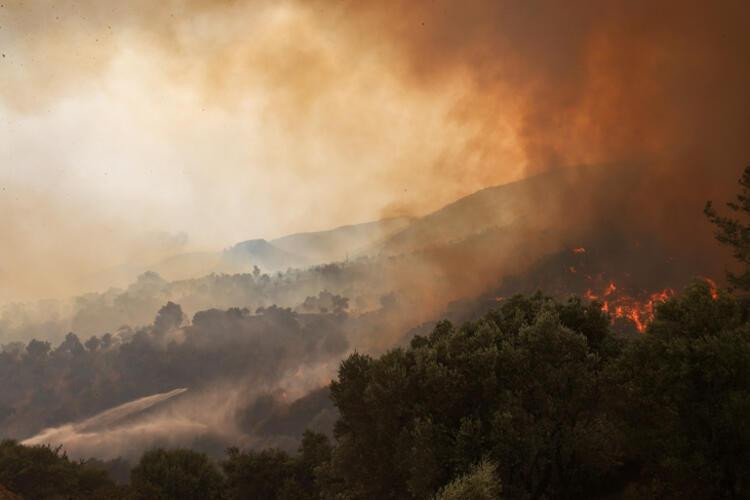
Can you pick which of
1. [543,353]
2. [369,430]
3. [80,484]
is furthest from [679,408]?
[80,484]

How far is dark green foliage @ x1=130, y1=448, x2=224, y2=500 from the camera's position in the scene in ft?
219

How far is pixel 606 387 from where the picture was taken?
115ft

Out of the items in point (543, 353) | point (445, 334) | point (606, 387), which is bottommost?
point (606, 387)

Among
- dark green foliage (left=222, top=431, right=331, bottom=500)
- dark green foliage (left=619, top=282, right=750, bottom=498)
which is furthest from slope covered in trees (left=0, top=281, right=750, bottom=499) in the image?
dark green foliage (left=222, top=431, right=331, bottom=500)

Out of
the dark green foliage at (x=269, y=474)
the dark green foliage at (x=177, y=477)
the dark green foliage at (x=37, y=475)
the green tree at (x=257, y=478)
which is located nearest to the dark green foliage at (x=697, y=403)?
the dark green foliage at (x=269, y=474)

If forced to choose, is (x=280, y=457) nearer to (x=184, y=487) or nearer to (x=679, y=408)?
(x=184, y=487)

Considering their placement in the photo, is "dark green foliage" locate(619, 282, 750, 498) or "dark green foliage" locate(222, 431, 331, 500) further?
"dark green foliage" locate(222, 431, 331, 500)

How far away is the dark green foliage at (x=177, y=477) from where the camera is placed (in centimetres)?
6681

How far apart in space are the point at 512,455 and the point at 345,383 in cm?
1585

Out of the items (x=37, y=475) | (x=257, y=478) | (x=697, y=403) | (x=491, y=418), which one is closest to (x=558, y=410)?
(x=491, y=418)

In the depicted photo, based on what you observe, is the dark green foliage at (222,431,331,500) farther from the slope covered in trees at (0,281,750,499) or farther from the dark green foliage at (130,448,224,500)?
the slope covered in trees at (0,281,750,499)

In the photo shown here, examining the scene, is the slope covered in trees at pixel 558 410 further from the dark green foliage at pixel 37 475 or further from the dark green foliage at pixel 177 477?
the dark green foliage at pixel 37 475

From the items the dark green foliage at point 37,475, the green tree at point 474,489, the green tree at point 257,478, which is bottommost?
the green tree at point 257,478

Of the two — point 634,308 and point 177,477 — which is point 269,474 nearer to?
point 177,477
